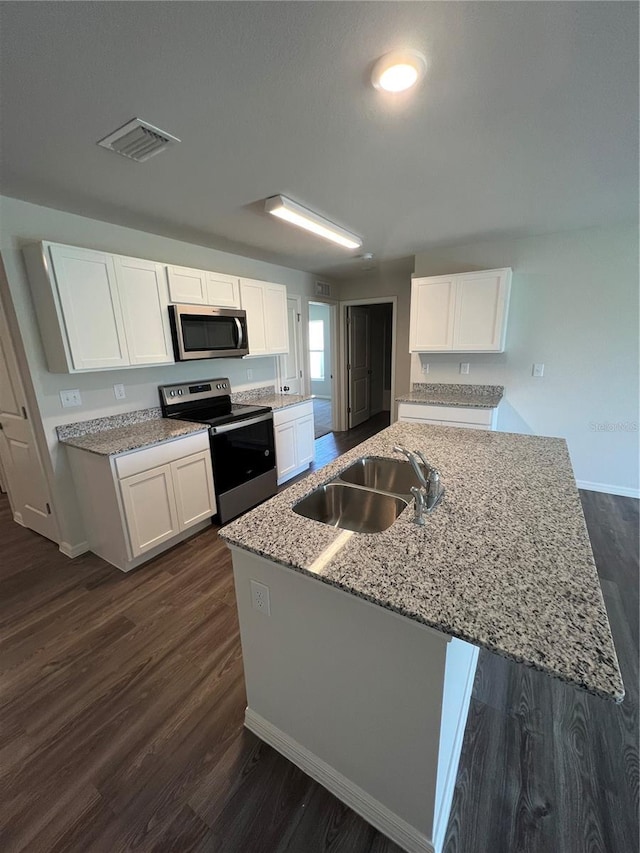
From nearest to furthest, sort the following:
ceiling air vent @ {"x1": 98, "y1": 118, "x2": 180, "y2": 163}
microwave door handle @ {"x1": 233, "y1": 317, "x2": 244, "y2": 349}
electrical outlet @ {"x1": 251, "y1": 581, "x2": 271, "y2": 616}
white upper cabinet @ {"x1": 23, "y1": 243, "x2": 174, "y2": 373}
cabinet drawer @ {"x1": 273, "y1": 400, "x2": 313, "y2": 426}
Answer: electrical outlet @ {"x1": 251, "y1": 581, "x2": 271, "y2": 616}, ceiling air vent @ {"x1": 98, "y1": 118, "x2": 180, "y2": 163}, white upper cabinet @ {"x1": 23, "y1": 243, "x2": 174, "y2": 373}, microwave door handle @ {"x1": 233, "y1": 317, "x2": 244, "y2": 349}, cabinet drawer @ {"x1": 273, "y1": 400, "x2": 313, "y2": 426}

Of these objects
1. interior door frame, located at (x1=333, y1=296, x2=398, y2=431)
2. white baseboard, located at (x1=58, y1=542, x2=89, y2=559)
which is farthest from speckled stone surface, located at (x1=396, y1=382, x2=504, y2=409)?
white baseboard, located at (x1=58, y1=542, x2=89, y2=559)

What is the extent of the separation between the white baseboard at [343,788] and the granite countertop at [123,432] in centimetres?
171

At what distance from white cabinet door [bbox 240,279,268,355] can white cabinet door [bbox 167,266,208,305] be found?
1.52ft

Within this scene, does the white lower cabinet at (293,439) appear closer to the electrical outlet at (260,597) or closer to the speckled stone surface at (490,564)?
the speckled stone surface at (490,564)

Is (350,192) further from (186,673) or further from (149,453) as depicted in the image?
(186,673)

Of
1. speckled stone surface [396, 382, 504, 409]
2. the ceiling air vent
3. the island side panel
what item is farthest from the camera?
speckled stone surface [396, 382, 504, 409]

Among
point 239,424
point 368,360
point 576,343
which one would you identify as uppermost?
point 576,343

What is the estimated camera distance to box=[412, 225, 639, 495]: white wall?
3.07 meters

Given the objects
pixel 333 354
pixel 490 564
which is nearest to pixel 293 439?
pixel 333 354

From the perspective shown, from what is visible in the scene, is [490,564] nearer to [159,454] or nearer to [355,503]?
[355,503]

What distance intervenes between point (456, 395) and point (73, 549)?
3.85m

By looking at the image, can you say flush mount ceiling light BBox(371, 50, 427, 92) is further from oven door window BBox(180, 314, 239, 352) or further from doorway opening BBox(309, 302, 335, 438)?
doorway opening BBox(309, 302, 335, 438)

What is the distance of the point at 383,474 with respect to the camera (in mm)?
1854

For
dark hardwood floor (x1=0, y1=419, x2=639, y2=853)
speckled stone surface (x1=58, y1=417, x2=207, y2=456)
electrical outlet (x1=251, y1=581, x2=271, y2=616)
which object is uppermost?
speckled stone surface (x1=58, y1=417, x2=207, y2=456)
